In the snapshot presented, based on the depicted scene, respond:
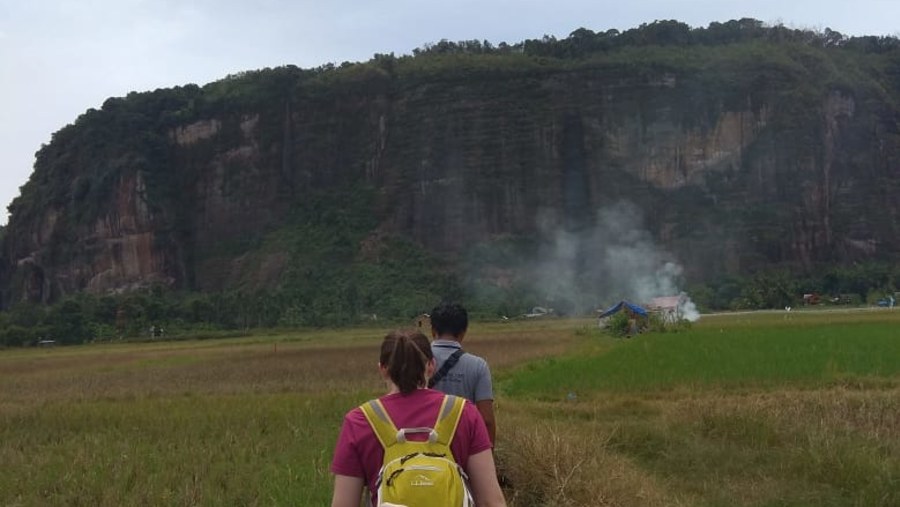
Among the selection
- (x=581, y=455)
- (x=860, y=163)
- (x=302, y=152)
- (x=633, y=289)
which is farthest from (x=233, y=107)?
(x=581, y=455)

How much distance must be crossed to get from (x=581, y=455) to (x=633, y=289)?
76542 millimetres

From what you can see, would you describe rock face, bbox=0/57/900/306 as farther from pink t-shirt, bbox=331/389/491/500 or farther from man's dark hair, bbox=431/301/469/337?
pink t-shirt, bbox=331/389/491/500

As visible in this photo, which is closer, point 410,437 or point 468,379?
point 410,437

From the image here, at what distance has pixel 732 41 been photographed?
100m

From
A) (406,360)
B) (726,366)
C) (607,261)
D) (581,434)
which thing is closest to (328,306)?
(607,261)

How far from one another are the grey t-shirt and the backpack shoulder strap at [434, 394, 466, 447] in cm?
168

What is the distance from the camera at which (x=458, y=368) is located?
4.82 metres

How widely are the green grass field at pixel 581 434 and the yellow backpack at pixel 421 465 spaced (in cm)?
335

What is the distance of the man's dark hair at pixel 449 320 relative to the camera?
492cm

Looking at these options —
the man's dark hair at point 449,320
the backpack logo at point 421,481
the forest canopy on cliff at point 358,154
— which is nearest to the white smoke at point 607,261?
the forest canopy on cliff at point 358,154

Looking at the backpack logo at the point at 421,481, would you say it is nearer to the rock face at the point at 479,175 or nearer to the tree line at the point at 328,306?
the tree line at the point at 328,306

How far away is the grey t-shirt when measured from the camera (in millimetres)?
4793

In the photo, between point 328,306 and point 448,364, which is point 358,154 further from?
point 448,364

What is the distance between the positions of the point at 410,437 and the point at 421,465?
0.13 metres
